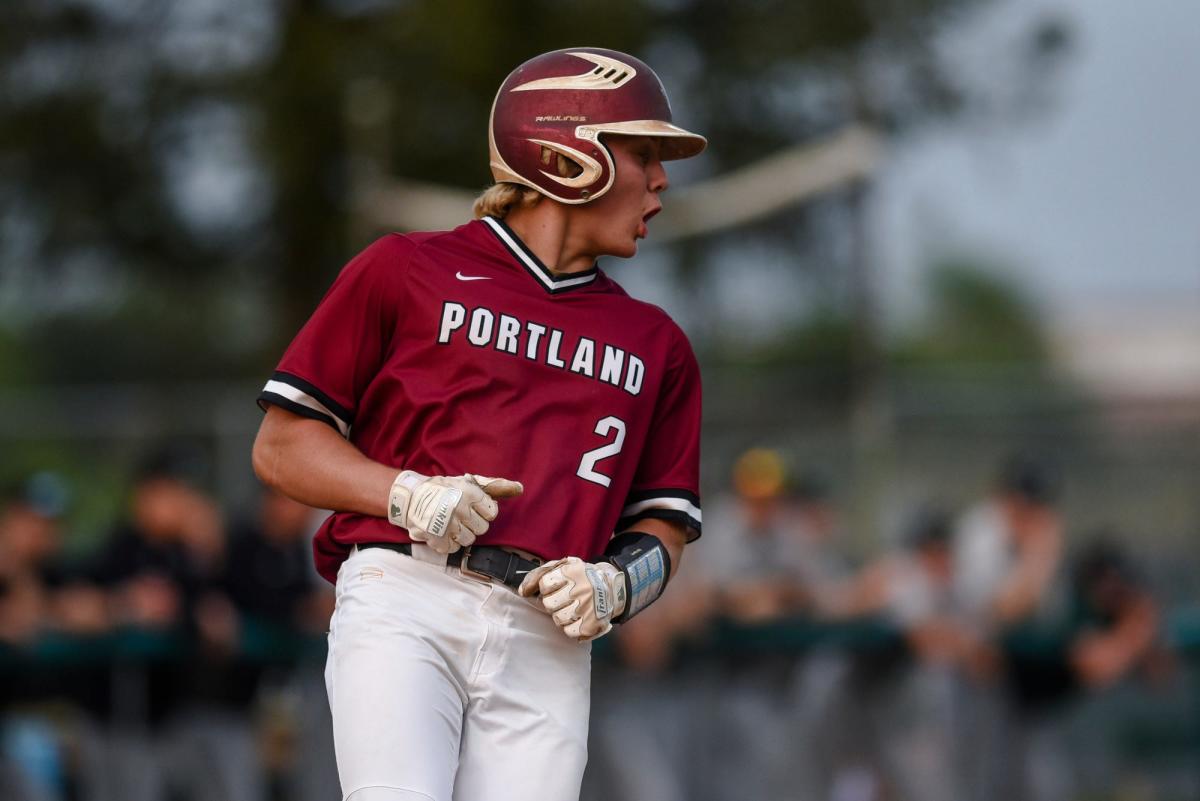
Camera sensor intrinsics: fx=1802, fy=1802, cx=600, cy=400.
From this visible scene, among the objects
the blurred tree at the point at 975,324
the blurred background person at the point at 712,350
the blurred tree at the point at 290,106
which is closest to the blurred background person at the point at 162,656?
the blurred background person at the point at 712,350

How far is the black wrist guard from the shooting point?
438 centimetres

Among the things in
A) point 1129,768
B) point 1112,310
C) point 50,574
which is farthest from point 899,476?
point 1112,310

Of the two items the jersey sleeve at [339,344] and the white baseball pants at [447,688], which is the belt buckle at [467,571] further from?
the jersey sleeve at [339,344]

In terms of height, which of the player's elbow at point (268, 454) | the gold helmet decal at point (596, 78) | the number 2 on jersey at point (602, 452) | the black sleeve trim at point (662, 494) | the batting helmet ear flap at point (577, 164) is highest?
the gold helmet decal at point (596, 78)

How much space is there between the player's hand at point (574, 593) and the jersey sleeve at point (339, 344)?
672 mm

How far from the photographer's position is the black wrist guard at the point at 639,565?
4379mm

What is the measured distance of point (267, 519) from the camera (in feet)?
32.3

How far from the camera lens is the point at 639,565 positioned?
14.6 ft

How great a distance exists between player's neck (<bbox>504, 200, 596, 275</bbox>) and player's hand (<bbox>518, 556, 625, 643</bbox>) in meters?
0.80

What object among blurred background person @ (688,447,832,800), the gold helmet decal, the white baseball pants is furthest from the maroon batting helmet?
blurred background person @ (688,447,832,800)

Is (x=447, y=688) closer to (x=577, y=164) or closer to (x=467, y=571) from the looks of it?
(x=467, y=571)

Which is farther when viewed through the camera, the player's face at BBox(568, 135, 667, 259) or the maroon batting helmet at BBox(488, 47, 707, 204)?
the player's face at BBox(568, 135, 667, 259)

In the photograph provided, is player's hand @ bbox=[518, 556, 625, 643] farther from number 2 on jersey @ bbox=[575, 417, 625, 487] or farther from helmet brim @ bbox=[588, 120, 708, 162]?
helmet brim @ bbox=[588, 120, 708, 162]

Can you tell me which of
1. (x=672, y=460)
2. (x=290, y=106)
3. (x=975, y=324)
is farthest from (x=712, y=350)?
(x=975, y=324)
